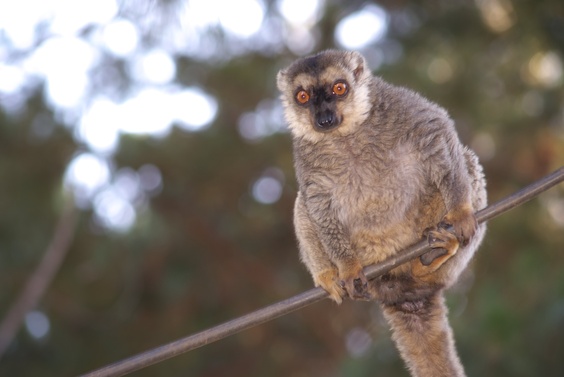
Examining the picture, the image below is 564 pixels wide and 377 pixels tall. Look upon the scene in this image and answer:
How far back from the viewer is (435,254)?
16.4 ft

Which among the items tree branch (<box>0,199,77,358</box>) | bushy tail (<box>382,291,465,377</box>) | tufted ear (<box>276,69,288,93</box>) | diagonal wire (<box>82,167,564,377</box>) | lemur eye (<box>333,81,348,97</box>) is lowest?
bushy tail (<box>382,291,465,377</box>)

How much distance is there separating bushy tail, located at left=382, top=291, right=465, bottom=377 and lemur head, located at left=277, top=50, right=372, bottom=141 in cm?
120

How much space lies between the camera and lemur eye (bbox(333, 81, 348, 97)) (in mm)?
5492

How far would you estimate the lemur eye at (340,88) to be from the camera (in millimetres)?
5492

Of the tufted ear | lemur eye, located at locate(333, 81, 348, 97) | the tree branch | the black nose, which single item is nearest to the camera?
the black nose

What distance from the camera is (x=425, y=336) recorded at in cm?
522

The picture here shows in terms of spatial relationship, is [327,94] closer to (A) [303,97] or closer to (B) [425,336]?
(A) [303,97]

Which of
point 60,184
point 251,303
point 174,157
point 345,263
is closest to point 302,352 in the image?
point 251,303

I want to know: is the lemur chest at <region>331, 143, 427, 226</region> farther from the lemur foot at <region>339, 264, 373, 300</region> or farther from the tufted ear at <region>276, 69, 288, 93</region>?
the tufted ear at <region>276, 69, 288, 93</region>

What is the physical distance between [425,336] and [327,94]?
1.67 metres

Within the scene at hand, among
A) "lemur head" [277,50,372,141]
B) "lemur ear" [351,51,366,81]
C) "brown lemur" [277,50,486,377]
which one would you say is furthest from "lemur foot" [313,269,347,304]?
"lemur ear" [351,51,366,81]

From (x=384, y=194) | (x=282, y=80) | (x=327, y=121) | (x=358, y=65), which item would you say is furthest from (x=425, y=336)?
(x=282, y=80)

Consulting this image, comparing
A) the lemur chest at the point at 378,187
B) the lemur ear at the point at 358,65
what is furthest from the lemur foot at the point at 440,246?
the lemur ear at the point at 358,65

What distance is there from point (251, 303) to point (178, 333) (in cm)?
111
